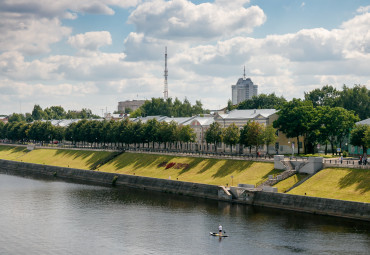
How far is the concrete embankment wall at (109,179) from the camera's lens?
97500 millimetres

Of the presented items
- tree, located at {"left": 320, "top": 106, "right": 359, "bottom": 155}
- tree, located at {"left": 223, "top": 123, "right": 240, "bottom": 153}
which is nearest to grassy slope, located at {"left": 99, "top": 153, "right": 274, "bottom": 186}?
tree, located at {"left": 223, "top": 123, "right": 240, "bottom": 153}

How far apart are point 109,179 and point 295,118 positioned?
48.5 meters

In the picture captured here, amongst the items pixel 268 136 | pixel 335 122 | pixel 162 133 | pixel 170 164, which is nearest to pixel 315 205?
pixel 268 136

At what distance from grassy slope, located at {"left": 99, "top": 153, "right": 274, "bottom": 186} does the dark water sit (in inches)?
422

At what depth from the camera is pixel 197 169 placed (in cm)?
11312

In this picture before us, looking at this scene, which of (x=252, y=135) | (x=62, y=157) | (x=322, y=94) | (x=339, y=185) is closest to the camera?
(x=339, y=185)

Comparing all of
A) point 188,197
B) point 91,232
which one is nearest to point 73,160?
point 188,197

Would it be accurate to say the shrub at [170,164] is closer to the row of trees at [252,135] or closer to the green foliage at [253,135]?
the row of trees at [252,135]

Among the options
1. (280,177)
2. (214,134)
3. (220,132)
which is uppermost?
(220,132)

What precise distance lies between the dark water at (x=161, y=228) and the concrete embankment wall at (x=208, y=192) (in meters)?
2.18

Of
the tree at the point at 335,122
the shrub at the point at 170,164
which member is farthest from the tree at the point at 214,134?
the tree at the point at 335,122

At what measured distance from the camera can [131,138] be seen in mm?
161625

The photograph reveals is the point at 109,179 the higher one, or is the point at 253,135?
the point at 253,135

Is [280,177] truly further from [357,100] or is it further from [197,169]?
[357,100]
